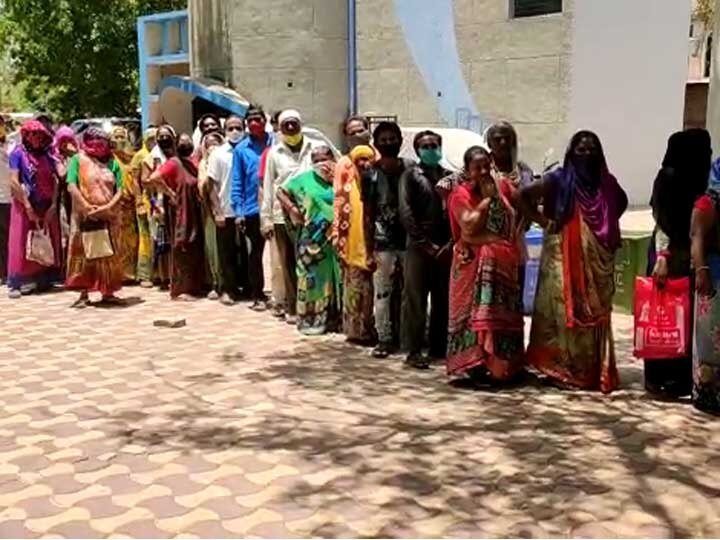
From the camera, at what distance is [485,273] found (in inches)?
201

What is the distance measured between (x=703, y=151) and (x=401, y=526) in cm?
266

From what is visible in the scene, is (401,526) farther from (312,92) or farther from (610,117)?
(312,92)

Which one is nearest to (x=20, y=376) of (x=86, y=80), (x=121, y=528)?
(x=121, y=528)

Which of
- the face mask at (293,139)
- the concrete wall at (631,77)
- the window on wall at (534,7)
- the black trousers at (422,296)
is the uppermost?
the window on wall at (534,7)

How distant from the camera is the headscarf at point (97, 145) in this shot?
7547mm

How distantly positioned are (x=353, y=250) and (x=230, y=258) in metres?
2.05

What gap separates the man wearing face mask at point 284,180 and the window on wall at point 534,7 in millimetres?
7054

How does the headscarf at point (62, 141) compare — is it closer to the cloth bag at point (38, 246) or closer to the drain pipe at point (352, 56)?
the cloth bag at point (38, 246)

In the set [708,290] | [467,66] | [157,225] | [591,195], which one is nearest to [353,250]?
[591,195]

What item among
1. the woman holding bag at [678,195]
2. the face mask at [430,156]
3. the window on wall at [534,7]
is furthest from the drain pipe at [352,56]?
the woman holding bag at [678,195]

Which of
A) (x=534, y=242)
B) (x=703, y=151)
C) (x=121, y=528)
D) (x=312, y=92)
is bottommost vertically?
(x=121, y=528)

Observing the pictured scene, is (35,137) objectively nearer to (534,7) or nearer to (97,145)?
(97,145)

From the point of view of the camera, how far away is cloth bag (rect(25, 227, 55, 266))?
8383 millimetres

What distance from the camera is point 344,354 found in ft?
20.0
